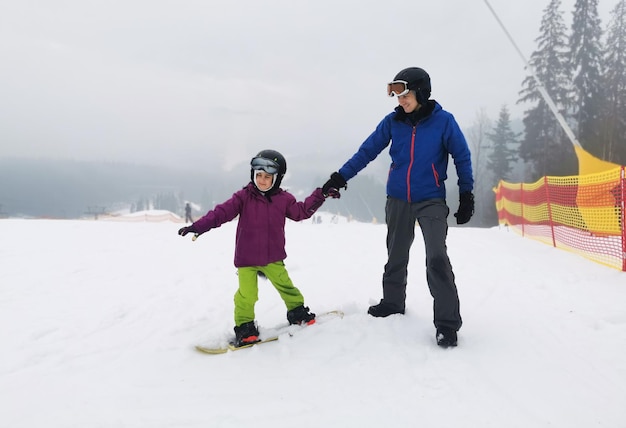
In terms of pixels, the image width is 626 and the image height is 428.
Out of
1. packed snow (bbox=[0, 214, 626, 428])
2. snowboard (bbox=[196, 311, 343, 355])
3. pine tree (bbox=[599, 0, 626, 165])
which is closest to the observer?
packed snow (bbox=[0, 214, 626, 428])

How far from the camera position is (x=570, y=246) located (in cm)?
784

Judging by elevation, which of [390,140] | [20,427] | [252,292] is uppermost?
[390,140]

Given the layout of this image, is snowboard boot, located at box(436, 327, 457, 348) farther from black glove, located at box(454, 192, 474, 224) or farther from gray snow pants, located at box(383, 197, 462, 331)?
black glove, located at box(454, 192, 474, 224)

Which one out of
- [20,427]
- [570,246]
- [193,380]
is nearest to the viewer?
[20,427]

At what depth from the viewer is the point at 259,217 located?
132 inches

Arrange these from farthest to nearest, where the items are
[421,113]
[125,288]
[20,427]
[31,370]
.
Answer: [125,288], [421,113], [31,370], [20,427]

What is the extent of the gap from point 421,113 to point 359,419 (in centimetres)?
236

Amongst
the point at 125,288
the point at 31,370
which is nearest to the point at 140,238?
the point at 125,288

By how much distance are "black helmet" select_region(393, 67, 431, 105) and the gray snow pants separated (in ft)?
2.87

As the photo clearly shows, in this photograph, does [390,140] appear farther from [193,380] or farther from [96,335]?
[96,335]

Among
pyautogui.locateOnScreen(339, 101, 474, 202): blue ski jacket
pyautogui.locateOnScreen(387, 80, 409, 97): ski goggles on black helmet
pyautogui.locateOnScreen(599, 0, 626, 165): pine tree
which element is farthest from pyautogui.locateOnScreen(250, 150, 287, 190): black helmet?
pyautogui.locateOnScreen(599, 0, 626, 165): pine tree

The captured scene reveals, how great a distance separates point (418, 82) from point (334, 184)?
1.11 meters

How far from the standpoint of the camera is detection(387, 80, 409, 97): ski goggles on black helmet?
3.11m

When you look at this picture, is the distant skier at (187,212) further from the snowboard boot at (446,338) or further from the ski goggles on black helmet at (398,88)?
the snowboard boot at (446,338)
